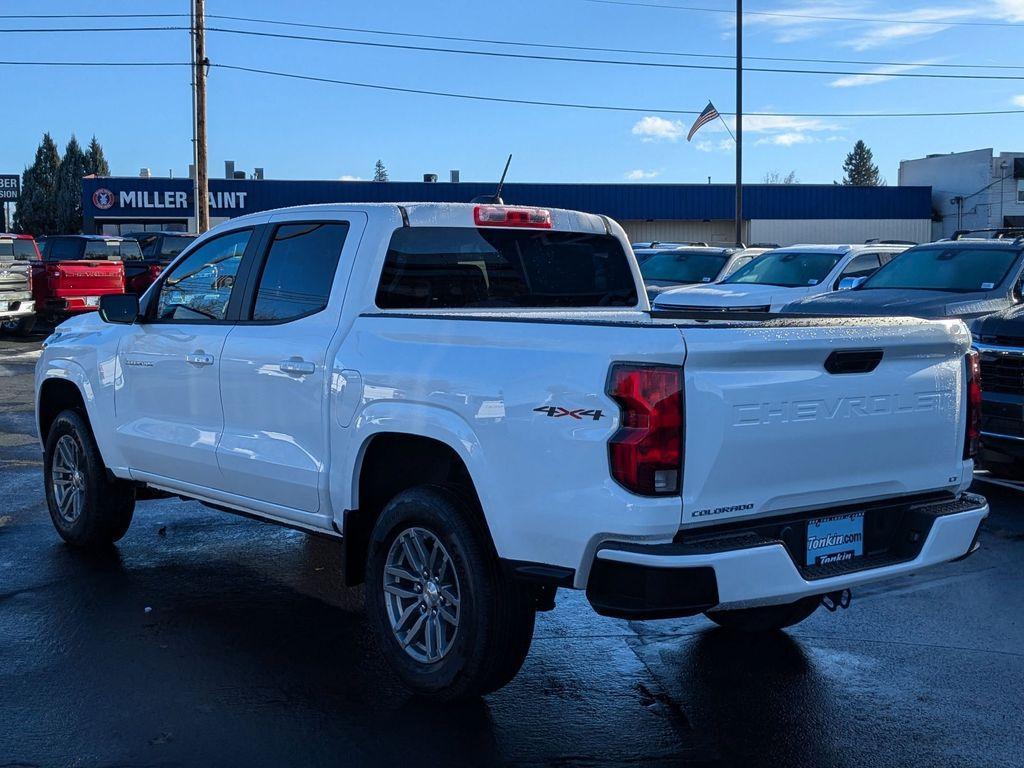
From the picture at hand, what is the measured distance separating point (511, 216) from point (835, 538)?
238 cm

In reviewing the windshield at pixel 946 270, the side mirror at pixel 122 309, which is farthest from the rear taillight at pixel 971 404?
the windshield at pixel 946 270

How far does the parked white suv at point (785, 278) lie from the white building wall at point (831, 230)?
39155mm

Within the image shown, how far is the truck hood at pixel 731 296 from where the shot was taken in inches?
607

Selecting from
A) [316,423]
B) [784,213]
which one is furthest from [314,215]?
[784,213]

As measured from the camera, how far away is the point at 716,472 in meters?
3.98

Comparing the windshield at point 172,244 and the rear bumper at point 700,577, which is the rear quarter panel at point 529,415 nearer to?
the rear bumper at point 700,577

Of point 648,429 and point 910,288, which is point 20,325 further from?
point 648,429

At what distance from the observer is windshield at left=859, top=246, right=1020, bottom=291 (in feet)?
38.7

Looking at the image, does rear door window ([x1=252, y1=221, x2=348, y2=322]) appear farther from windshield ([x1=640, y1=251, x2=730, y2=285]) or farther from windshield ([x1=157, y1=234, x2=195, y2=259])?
windshield ([x1=157, y1=234, x2=195, y2=259])

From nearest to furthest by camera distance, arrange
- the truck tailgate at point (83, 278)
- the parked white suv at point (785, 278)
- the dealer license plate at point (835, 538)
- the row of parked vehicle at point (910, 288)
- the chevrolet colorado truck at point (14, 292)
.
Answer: the dealer license plate at point (835, 538), the row of parked vehicle at point (910, 288), the parked white suv at point (785, 278), the chevrolet colorado truck at point (14, 292), the truck tailgate at point (83, 278)

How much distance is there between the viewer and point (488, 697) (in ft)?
16.1

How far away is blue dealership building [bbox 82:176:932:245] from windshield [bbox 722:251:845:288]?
35016mm

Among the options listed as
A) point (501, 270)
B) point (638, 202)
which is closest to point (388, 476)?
point (501, 270)

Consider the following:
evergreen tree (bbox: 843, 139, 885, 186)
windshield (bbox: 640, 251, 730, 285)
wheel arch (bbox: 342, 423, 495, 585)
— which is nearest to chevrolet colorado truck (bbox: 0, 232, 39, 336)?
windshield (bbox: 640, 251, 730, 285)
